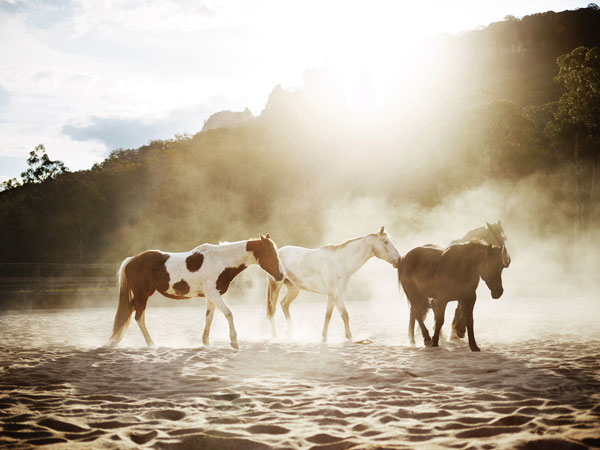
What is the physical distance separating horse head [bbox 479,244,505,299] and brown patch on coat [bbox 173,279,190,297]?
487 centimetres

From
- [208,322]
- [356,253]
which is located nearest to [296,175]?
[356,253]

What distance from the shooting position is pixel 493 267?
22.6ft

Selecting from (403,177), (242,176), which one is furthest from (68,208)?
(403,177)

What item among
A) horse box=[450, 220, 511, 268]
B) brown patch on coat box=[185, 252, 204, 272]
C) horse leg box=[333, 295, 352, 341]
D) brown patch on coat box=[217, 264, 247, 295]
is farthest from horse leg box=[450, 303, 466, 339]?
brown patch on coat box=[185, 252, 204, 272]

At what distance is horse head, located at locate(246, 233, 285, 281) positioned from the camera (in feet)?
26.9

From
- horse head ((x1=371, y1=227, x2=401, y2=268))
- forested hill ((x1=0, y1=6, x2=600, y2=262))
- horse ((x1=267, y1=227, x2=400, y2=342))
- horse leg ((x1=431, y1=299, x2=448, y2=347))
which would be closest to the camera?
horse leg ((x1=431, y1=299, x2=448, y2=347))

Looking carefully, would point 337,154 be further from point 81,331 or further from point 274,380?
point 274,380

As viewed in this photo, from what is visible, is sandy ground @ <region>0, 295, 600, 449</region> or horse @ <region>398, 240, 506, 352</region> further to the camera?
horse @ <region>398, 240, 506, 352</region>

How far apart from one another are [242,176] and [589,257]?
31055mm

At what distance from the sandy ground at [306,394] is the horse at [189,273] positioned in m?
0.69

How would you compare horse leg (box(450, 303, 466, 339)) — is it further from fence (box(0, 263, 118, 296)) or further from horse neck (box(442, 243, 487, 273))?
fence (box(0, 263, 118, 296))

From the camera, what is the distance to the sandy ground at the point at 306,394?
10.8 ft

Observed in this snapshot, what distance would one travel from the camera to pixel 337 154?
194 feet

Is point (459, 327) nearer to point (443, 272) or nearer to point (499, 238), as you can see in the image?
point (443, 272)
